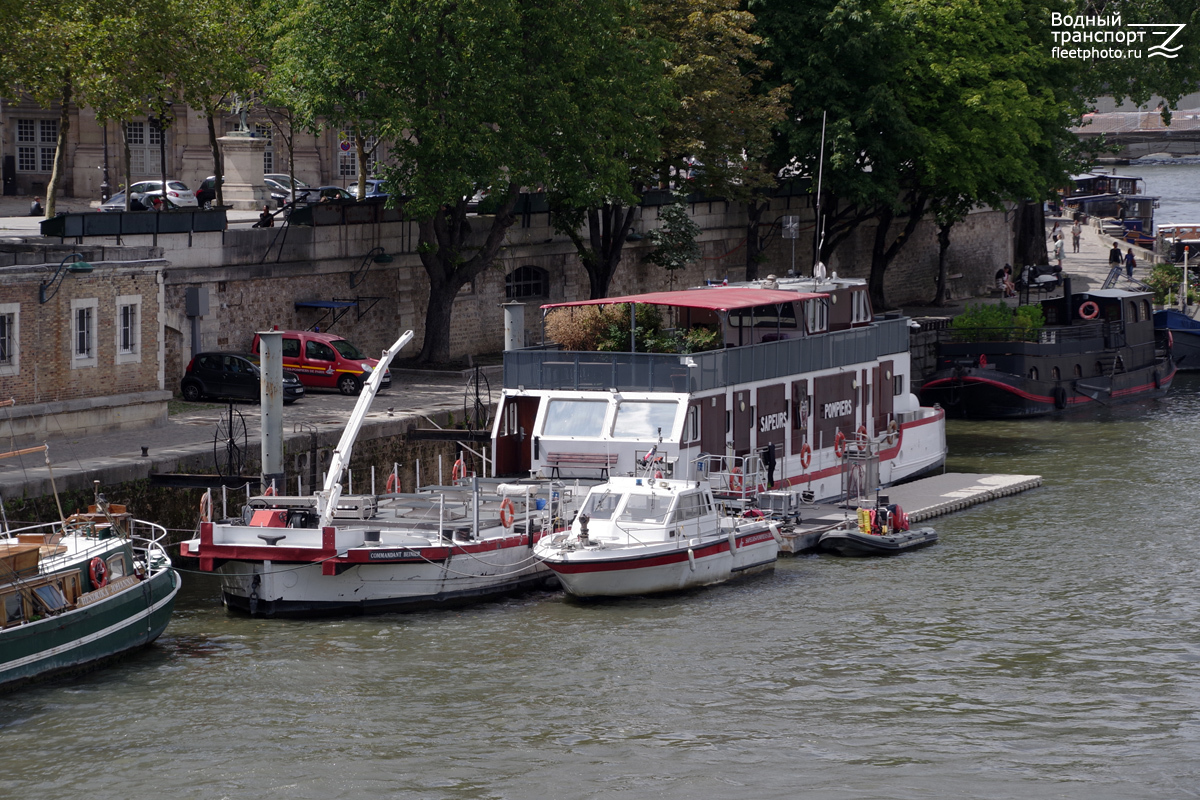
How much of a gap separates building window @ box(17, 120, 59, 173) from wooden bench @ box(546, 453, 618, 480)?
45.2 m

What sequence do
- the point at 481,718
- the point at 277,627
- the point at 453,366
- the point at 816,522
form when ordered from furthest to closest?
the point at 453,366, the point at 816,522, the point at 277,627, the point at 481,718

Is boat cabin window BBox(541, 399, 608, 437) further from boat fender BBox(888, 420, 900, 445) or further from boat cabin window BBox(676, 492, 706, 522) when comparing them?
boat fender BBox(888, 420, 900, 445)

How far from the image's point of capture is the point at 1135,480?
4125 centimetres

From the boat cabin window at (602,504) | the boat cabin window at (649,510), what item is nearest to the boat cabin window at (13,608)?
the boat cabin window at (602,504)

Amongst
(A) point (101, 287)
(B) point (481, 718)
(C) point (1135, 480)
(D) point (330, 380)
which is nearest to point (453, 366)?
(D) point (330, 380)

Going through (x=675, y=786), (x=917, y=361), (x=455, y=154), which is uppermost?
(x=455, y=154)

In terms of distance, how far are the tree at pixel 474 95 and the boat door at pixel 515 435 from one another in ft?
35.4

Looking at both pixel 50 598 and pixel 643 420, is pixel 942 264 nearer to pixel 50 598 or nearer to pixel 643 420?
pixel 643 420

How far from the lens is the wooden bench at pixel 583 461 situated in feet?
106

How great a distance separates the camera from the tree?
42.5 meters

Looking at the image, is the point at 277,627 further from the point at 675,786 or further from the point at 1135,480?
the point at 1135,480

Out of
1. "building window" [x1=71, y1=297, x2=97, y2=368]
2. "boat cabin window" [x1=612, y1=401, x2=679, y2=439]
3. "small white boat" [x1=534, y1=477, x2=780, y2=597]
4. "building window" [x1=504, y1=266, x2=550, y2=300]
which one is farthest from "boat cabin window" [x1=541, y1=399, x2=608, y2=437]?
"building window" [x1=504, y1=266, x2=550, y2=300]

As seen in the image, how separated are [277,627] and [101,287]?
10.8 meters

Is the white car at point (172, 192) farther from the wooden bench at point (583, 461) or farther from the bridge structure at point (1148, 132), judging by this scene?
the bridge structure at point (1148, 132)
